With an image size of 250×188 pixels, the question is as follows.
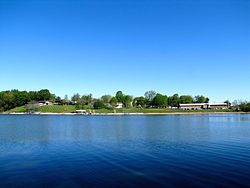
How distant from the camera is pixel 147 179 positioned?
19.0m

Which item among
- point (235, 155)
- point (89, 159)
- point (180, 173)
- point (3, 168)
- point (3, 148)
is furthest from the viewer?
point (3, 148)

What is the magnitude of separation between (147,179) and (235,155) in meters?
13.8

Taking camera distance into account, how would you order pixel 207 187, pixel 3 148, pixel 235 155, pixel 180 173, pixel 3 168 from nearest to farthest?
pixel 207 187, pixel 180 173, pixel 3 168, pixel 235 155, pixel 3 148

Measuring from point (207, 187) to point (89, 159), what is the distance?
12.5 m

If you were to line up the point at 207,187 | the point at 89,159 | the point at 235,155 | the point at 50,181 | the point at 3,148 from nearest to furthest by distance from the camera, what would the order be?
1. the point at 207,187
2. the point at 50,181
3. the point at 89,159
4. the point at 235,155
5. the point at 3,148

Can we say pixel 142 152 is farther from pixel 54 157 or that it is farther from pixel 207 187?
pixel 207 187

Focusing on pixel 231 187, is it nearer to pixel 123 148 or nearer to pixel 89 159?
pixel 89 159

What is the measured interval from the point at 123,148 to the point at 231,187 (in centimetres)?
1729

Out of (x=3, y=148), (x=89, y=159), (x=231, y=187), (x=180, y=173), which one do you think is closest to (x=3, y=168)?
(x=89, y=159)

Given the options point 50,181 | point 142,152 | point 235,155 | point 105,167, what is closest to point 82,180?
point 50,181

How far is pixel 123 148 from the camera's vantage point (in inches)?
1304

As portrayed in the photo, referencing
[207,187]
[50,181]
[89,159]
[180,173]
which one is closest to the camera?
[207,187]

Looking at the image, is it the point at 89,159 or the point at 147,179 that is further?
the point at 89,159

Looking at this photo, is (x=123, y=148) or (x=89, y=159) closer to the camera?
(x=89, y=159)
